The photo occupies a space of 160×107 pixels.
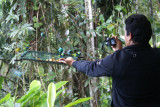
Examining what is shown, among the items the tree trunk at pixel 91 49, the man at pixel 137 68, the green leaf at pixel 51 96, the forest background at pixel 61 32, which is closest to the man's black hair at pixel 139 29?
the man at pixel 137 68

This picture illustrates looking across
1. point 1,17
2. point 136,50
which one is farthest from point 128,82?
point 1,17

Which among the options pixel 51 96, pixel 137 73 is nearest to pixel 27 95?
pixel 51 96

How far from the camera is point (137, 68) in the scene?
93 cm

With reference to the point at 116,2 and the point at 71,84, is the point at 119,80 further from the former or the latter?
the point at 116,2

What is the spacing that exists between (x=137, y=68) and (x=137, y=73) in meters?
0.02

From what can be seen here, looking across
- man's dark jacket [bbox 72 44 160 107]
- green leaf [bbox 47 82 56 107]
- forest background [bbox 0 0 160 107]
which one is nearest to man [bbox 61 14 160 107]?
man's dark jacket [bbox 72 44 160 107]

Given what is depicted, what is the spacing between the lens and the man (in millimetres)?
932

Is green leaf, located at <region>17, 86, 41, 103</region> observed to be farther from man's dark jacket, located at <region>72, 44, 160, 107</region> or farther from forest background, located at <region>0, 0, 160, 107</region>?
man's dark jacket, located at <region>72, 44, 160, 107</region>

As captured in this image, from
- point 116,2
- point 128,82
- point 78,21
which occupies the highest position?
point 116,2

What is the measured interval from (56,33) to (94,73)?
1.04 meters

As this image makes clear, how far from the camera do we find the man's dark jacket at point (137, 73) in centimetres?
93

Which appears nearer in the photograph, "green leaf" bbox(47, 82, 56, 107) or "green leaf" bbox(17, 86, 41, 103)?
"green leaf" bbox(47, 82, 56, 107)

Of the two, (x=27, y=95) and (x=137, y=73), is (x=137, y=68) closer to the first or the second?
(x=137, y=73)

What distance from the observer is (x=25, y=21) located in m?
1.92
